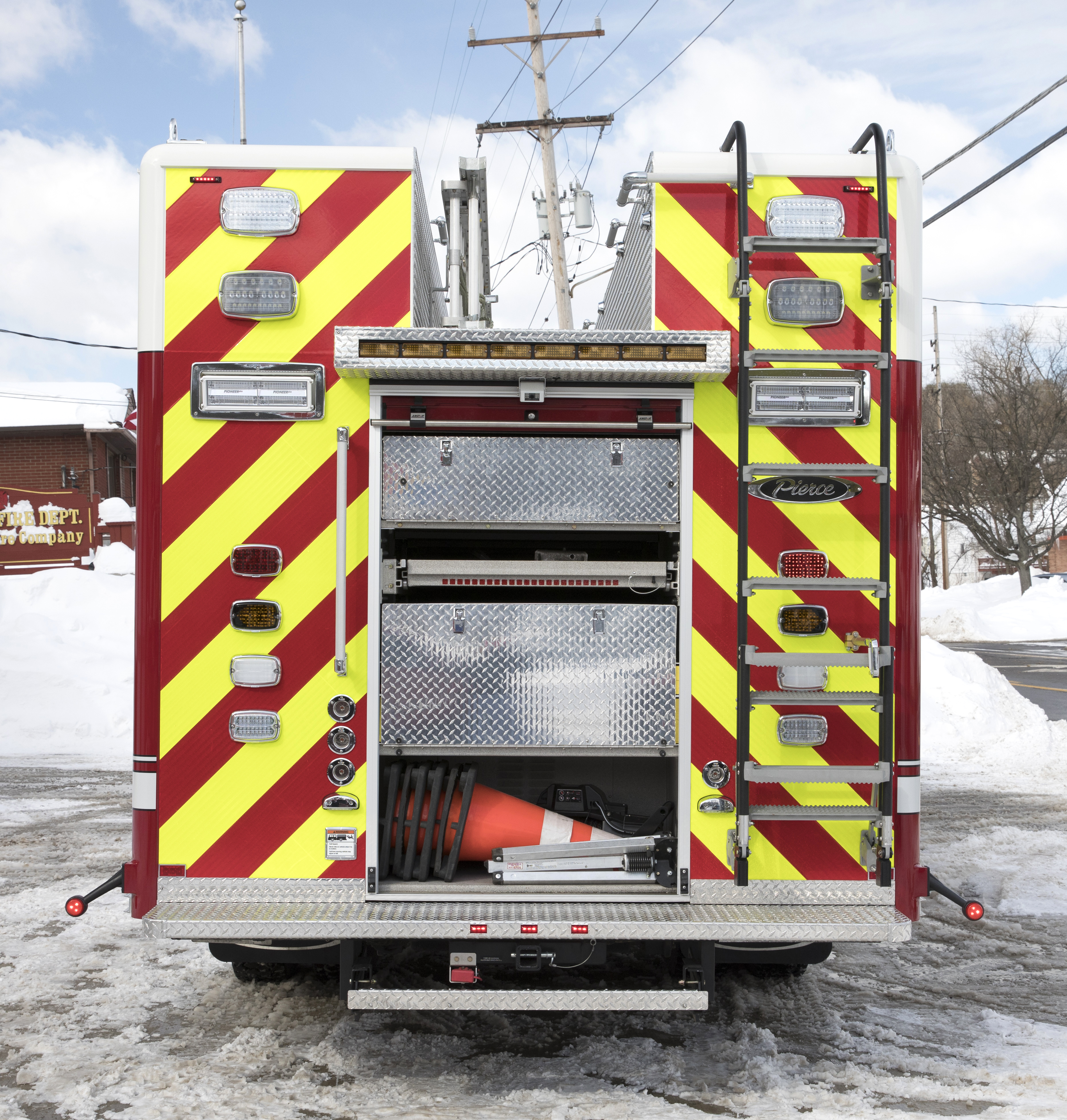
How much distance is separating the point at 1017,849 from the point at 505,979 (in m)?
4.77

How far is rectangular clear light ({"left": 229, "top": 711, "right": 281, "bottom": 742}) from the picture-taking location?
3.79 metres

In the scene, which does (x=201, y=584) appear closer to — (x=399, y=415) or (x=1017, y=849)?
(x=399, y=415)

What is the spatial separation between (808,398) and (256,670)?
2279 mm

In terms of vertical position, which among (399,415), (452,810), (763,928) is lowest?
(763,928)

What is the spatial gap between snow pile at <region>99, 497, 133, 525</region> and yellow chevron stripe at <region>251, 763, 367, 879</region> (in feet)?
93.1

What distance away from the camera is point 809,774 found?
362cm

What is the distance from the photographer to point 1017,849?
7527mm

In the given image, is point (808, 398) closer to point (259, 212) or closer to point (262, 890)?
point (259, 212)

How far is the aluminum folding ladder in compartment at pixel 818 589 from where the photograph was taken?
362 cm

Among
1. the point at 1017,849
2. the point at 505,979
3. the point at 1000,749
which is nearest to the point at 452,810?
the point at 505,979

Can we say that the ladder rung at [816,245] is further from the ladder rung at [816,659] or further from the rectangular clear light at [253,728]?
the rectangular clear light at [253,728]

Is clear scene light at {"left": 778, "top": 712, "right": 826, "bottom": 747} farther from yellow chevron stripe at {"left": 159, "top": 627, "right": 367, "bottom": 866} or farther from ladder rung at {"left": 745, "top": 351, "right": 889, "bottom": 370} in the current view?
yellow chevron stripe at {"left": 159, "top": 627, "right": 367, "bottom": 866}

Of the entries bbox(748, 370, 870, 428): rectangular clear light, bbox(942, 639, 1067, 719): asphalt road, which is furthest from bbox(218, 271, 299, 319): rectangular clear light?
bbox(942, 639, 1067, 719): asphalt road

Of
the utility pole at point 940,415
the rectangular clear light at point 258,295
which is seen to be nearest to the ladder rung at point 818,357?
the rectangular clear light at point 258,295
